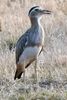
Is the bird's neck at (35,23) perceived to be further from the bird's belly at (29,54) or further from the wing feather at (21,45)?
the bird's belly at (29,54)

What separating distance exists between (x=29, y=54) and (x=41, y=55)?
206 cm

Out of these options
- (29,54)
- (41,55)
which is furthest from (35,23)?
(41,55)

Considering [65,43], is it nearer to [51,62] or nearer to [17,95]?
[51,62]

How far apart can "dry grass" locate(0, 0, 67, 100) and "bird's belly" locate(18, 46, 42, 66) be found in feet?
1.08

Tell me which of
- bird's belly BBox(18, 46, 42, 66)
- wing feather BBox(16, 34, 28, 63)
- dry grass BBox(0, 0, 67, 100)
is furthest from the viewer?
wing feather BBox(16, 34, 28, 63)

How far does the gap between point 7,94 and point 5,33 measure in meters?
5.42

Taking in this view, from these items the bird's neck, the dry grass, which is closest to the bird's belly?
the dry grass

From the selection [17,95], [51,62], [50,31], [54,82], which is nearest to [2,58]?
[51,62]

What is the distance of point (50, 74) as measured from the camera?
8.88m

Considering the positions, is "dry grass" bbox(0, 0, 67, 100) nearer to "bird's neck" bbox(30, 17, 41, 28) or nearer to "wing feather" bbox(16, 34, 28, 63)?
"wing feather" bbox(16, 34, 28, 63)

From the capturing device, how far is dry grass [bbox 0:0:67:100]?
7828mm

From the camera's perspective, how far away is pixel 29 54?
869 cm

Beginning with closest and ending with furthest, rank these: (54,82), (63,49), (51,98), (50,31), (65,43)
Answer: (51,98)
(54,82)
(63,49)
(65,43)
(50,31)

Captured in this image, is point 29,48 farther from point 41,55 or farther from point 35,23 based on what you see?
point 41,55
